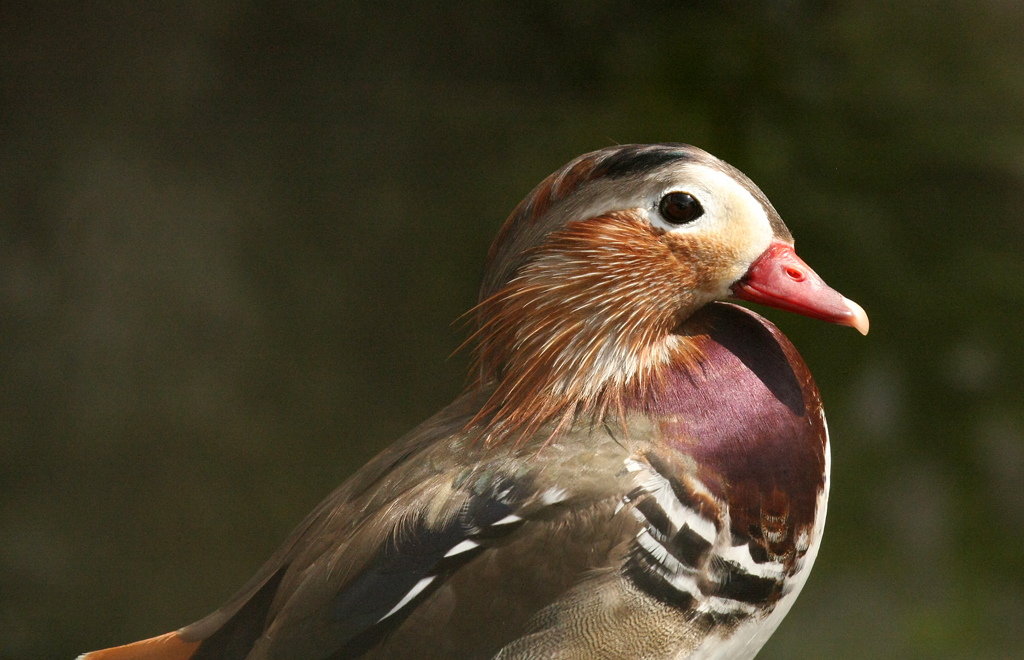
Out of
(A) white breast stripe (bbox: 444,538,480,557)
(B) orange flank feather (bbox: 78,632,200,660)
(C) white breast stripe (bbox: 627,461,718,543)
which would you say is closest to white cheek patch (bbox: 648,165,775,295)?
(C) white breast stripe (bbox: 627,461,718,543)

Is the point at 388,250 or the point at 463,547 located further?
the point at 388,250

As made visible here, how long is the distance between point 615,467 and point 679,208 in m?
0.23

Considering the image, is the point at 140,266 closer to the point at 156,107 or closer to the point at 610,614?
the point at 156,107

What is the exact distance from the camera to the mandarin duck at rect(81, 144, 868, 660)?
0.75 m

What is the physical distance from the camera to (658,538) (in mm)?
740

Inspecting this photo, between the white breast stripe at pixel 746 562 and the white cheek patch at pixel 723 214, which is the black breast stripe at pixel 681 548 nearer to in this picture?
the white breast stripe at pixel 746 562

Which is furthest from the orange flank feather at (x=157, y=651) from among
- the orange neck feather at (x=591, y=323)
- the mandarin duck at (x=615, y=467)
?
the orange neck feather at (x=591, y=323)

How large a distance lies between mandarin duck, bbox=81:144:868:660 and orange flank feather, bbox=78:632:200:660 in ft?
0.46

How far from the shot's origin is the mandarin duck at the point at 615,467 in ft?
2.45

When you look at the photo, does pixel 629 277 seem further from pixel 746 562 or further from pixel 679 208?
pixel 746 562

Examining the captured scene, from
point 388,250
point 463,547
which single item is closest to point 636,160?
point 463,547

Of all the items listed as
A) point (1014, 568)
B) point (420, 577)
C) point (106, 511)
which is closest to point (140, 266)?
point (106, 511)

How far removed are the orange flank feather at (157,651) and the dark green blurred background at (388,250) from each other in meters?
0.70

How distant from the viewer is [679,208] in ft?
2.55
